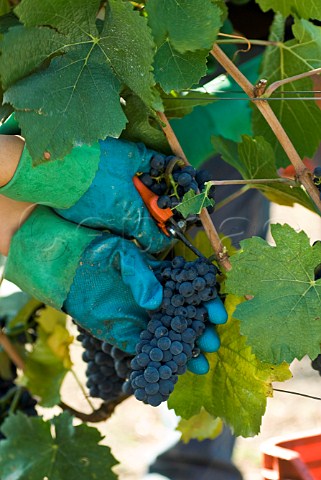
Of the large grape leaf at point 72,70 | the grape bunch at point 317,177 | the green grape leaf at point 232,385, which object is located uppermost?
the large grape leaf at point 72,70

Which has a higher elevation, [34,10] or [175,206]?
[34,10]

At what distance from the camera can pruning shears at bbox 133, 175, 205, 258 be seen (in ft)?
2.44

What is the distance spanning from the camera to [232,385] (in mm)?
777

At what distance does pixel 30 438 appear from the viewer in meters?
1.01

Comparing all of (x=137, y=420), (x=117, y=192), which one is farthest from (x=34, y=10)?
(x=137, y=420)

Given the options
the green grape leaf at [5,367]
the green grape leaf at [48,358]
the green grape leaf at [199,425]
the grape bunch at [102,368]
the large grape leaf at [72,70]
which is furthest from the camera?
the green grape leaf at [5,367]

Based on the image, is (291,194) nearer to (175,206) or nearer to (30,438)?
(175,206)

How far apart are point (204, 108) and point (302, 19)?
0.35 m

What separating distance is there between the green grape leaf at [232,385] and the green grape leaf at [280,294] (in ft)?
0.20

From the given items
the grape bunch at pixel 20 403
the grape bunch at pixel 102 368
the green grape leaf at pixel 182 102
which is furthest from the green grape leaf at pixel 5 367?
the green grape leaf at pixel 182 102

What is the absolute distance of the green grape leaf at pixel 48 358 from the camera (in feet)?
3.72

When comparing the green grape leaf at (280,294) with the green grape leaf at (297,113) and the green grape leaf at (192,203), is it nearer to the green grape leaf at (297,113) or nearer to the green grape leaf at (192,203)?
the green grape leaf at (192,203)

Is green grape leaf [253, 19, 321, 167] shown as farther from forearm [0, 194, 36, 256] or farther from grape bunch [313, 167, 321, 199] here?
forearm [0, 194, 36, 256]

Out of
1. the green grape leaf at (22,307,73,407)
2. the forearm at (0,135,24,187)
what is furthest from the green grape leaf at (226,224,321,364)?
the green grape leaf at (22,307,73,407)
